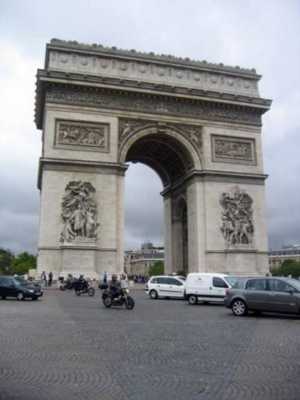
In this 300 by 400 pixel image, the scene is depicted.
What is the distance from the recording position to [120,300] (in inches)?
659

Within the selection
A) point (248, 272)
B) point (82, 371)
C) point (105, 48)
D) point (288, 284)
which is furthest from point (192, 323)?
point (105, 48)

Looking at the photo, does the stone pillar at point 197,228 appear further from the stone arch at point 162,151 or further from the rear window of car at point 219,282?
the rear window of car at point 219,282

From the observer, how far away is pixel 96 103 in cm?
3158

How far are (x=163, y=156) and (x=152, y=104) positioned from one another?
18.5 ft

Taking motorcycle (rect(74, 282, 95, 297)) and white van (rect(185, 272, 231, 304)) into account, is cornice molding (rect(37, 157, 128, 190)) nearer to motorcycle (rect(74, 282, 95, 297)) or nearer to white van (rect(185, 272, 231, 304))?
motorcycle (rect(74, 282, 95, 297))

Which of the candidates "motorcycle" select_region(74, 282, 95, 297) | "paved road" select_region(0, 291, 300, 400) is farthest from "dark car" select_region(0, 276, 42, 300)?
"paved road" select_region(0, 291, 300, 400)

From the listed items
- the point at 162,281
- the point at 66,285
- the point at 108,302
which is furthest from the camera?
the point at 66,285

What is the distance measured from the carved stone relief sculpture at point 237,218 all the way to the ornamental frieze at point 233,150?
2.39 metres

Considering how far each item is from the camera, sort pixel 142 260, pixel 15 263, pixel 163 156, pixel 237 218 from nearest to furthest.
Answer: pixel 237 218 → pixel 163 156 → pixel 15 263 → pixel 142 260

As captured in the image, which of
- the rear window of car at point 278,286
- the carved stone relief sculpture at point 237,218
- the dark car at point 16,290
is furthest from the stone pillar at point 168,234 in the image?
the rear window of car at point 278,286

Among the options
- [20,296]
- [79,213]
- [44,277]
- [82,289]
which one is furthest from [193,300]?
[79,213]

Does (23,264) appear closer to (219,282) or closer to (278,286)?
(219,282)

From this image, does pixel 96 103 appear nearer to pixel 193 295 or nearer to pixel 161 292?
pixel 161 292

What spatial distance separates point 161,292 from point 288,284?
34.0 ft
